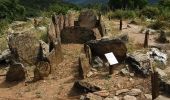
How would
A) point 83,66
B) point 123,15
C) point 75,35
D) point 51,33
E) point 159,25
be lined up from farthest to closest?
point 123,15
point 159,25
point 75,35
point 51,33
point 83,66

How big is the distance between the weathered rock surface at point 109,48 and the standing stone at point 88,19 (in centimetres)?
390

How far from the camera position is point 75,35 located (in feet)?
50.4

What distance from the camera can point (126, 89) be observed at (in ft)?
33.9

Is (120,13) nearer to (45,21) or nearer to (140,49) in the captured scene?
(45,21)

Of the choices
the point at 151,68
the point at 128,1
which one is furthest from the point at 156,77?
the point at 128,1

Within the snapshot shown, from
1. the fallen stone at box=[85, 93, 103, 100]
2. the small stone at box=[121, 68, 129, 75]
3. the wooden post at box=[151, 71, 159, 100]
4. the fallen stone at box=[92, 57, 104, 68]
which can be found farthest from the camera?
the fallen stone at box=[92, 57, 104, 68]

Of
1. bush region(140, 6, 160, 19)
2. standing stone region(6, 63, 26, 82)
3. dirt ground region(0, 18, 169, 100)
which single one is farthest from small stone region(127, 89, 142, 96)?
bush region(140, 6, 160, 19)

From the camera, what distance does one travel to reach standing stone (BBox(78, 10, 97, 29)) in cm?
1669

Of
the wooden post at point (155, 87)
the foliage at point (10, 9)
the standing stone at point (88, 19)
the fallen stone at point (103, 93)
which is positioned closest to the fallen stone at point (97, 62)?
the fallen stone at point (103, 93)

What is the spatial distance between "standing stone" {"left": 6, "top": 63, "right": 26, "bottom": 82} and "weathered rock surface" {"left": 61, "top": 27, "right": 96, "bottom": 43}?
12.8 ft

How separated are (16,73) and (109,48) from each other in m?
2.92

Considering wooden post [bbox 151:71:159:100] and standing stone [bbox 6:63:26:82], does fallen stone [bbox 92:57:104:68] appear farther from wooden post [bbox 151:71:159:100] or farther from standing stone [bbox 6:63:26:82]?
wooden post [bbox 151:71:159:100]

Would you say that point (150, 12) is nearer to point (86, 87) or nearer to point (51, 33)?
point (51, 33)

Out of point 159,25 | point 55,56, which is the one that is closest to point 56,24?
point 55,56
